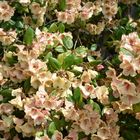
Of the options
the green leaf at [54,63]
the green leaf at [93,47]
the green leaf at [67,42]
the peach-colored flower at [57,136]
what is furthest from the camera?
the green leaf at [93,47]

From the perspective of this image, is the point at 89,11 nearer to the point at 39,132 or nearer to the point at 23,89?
the point at 23,89

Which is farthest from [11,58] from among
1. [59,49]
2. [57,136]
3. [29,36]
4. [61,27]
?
[57,136]

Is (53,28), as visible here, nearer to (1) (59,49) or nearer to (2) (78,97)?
(1) (59,49)

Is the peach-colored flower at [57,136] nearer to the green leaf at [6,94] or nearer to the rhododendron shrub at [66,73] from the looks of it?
the rhododendron shrub at [66,73]

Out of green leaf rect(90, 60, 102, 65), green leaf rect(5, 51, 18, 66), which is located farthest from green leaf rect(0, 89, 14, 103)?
green leaf rect(90, 60, 102, 65)

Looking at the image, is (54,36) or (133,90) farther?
(54,36)

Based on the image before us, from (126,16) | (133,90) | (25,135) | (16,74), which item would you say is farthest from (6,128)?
(126,16)

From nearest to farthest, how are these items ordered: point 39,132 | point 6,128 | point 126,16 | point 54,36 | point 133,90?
point 133,90 → point 39,132 → point 6,128 → point 54,36 → point 126,16

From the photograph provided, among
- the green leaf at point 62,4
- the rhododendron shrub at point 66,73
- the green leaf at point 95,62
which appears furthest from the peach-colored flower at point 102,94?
the green leaf at point 62,4
